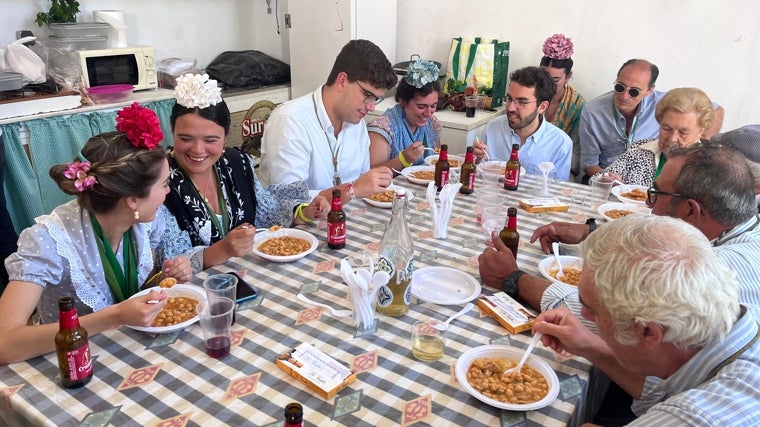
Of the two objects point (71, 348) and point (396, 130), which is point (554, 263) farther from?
point (396, 130)

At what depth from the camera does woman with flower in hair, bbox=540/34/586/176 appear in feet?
13.5

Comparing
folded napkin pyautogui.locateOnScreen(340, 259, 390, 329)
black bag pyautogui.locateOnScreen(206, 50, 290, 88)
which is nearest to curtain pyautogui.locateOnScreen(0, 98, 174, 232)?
black bag pyautogui.locateOnScreen(206, 50, 290, 88)

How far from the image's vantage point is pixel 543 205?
2.54 meters

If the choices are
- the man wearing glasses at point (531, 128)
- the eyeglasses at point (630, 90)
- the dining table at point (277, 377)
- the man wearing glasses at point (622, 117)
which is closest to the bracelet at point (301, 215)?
the dining table at point (277, 377)

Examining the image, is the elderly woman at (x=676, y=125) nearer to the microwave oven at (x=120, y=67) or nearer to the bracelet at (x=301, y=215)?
the bracelet at (x=301, y=215)

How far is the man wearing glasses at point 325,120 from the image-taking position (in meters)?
2.61

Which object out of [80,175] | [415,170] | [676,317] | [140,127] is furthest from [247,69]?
[676,317]

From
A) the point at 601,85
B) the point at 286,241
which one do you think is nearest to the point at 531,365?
the point at 286,241

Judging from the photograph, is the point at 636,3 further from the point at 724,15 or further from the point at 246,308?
the point at 246,308

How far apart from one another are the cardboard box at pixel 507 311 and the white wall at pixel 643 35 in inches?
129

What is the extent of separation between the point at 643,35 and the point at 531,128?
1526mm

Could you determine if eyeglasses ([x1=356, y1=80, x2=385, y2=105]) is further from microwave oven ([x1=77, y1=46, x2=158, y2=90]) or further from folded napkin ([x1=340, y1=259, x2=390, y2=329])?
microwave oven ([x1=77, y1=46, x2=158, y2=90])

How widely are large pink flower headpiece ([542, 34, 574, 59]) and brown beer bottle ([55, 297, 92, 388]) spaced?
3776 mm

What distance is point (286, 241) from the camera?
6.82 feet
